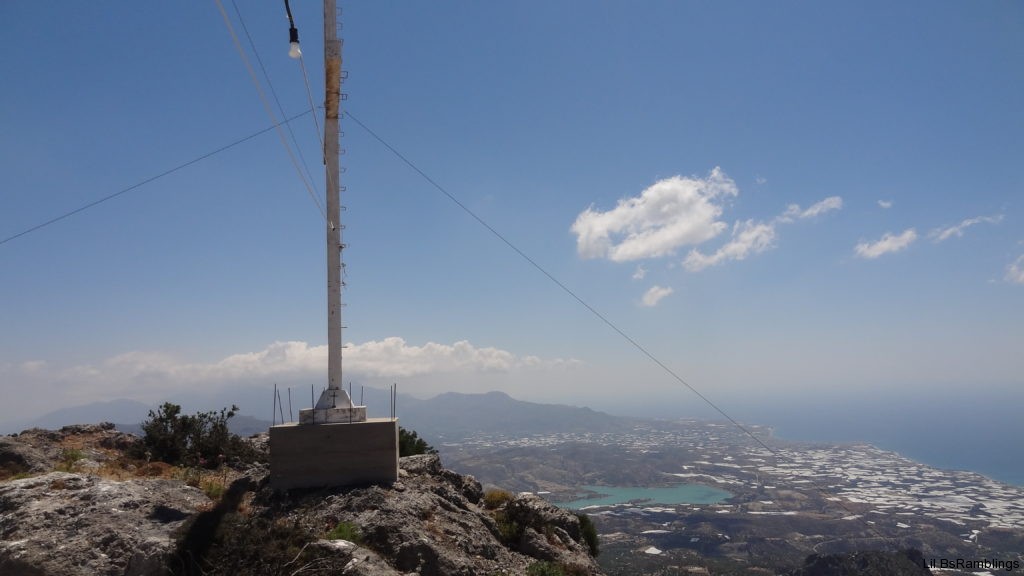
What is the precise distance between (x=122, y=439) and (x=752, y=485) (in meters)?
180

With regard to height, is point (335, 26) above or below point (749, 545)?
above

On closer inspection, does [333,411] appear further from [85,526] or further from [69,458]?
[69,458]

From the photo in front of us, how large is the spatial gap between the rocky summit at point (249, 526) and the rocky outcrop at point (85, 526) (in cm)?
1

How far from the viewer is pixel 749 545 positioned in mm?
92875

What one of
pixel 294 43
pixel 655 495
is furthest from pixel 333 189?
pixel 655 495

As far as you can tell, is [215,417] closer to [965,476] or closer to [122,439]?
[122,439]

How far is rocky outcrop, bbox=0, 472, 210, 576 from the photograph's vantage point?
636cm

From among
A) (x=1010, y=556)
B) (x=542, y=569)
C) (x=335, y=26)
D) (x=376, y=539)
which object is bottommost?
(x=1010, y=556)

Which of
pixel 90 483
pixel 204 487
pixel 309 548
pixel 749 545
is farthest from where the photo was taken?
pixel 749 545

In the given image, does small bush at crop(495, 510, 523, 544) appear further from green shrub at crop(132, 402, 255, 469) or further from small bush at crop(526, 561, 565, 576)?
green shrub at crop(132, 402, 255, 469)

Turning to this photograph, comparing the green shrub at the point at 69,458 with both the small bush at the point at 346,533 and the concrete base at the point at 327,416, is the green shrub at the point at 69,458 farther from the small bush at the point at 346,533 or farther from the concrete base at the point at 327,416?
the small bush at the point at 346,533

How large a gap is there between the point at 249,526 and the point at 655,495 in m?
176

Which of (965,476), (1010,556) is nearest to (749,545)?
(1010,556)

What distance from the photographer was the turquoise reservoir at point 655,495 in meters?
146
